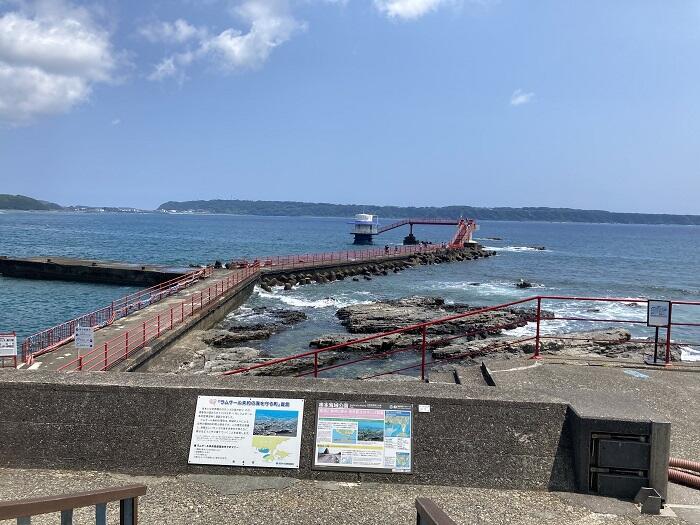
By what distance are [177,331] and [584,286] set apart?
39.5 metres

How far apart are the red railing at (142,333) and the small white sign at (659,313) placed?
12251 mm

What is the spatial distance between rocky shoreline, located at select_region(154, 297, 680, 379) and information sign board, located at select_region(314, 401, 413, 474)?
751 centimetres

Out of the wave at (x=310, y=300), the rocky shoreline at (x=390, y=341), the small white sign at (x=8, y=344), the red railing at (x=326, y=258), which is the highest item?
the small white sign at (x=8, y=344)

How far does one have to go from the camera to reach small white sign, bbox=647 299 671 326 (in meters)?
8.38

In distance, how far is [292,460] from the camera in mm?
4984

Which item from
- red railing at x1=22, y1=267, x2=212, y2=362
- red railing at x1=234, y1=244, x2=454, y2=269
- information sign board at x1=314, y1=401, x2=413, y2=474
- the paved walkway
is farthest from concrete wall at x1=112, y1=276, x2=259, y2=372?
information sign board at x1=314, y1=401, x2=413, y2=474

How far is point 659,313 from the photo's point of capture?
8414 millimetres

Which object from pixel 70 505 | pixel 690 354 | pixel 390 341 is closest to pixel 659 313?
pixel 70 505

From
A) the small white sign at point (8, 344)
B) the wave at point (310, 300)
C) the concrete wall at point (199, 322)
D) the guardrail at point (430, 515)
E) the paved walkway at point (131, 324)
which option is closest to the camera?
the guardrail at point (430, 515)

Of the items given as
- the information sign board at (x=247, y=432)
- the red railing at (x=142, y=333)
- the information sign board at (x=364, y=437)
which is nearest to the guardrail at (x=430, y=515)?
the information sign board at (x=364, y=437)

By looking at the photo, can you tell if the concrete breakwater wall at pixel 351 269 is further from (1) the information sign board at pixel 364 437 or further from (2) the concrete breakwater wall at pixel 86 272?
(1) the information sign board at pixel 364 437

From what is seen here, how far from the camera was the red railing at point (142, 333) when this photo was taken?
567 inches

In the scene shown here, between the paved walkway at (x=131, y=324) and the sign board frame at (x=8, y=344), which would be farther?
the paved walkway at (x=131, y=324)

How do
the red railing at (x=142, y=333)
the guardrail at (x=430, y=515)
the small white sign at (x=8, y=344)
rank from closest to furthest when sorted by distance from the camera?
1. the guardrail at (x=430, y=515)
2. the small white sign at (x=8, y=344)
3. the red railing at (x=142, y=333)
